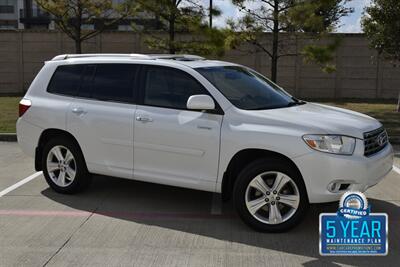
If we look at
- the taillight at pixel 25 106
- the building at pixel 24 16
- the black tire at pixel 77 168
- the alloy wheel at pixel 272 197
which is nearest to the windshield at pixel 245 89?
the alloy wheel at pixel 272 197

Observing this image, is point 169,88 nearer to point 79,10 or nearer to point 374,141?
point 374,141

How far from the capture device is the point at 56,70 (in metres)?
7.00

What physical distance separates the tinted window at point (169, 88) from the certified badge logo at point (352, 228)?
2048mm

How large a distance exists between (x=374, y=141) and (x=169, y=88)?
7.34 feet

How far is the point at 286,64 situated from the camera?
23672 mm

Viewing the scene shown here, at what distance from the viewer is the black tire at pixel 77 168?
6625mm

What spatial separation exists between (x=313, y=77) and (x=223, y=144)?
18891mm

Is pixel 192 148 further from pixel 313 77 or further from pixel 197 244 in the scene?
pixel 313 77

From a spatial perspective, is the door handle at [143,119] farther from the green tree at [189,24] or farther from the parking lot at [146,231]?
the green tree at [189,24]

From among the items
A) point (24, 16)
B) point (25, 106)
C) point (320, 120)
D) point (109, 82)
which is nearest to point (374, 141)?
point (320, 120)

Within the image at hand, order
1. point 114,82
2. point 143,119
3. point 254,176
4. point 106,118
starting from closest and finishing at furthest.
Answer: point 254,176 → point 143,119 → point 106,118 → point 114,82

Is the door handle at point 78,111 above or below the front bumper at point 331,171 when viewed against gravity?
above

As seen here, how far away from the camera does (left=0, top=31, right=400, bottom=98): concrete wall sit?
23.3 meters

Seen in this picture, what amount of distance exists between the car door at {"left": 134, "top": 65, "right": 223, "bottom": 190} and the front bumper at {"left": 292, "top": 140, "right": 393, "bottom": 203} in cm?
95
